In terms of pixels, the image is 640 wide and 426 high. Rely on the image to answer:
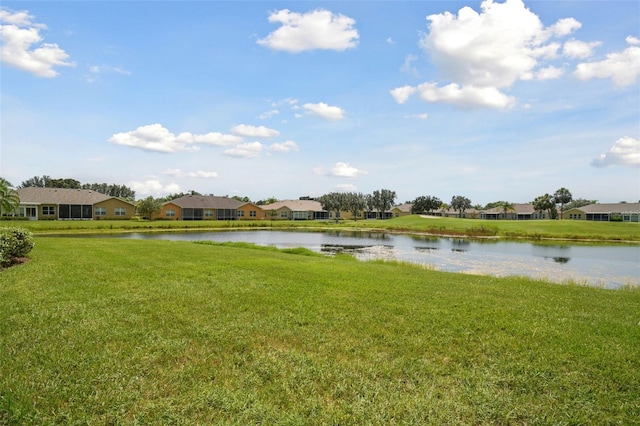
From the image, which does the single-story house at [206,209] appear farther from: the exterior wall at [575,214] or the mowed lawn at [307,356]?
the exterior wall at [575,214]

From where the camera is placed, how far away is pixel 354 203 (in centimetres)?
10150

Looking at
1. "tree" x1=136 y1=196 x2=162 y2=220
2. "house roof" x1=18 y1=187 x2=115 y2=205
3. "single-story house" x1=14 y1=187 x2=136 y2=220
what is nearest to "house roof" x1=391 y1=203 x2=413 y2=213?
"tree" x1=136 y1=196 x2=162 y2=220

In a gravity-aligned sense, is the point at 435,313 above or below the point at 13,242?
below

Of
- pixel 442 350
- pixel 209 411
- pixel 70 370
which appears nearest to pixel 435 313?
pixel 442 350

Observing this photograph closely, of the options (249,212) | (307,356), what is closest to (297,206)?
(249,212)

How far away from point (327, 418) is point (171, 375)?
2.00 metres

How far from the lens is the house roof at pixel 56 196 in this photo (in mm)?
55219

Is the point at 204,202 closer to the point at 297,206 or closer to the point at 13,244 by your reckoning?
the point at 297,206

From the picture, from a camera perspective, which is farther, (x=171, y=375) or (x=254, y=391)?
(x=171, y=375)

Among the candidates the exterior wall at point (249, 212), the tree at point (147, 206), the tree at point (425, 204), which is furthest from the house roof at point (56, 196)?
the tree at point (425, 204)

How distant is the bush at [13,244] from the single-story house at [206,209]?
58392 millimetres

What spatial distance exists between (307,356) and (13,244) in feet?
39.8

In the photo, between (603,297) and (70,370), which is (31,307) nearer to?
(70,370)

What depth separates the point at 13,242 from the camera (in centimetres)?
1254
